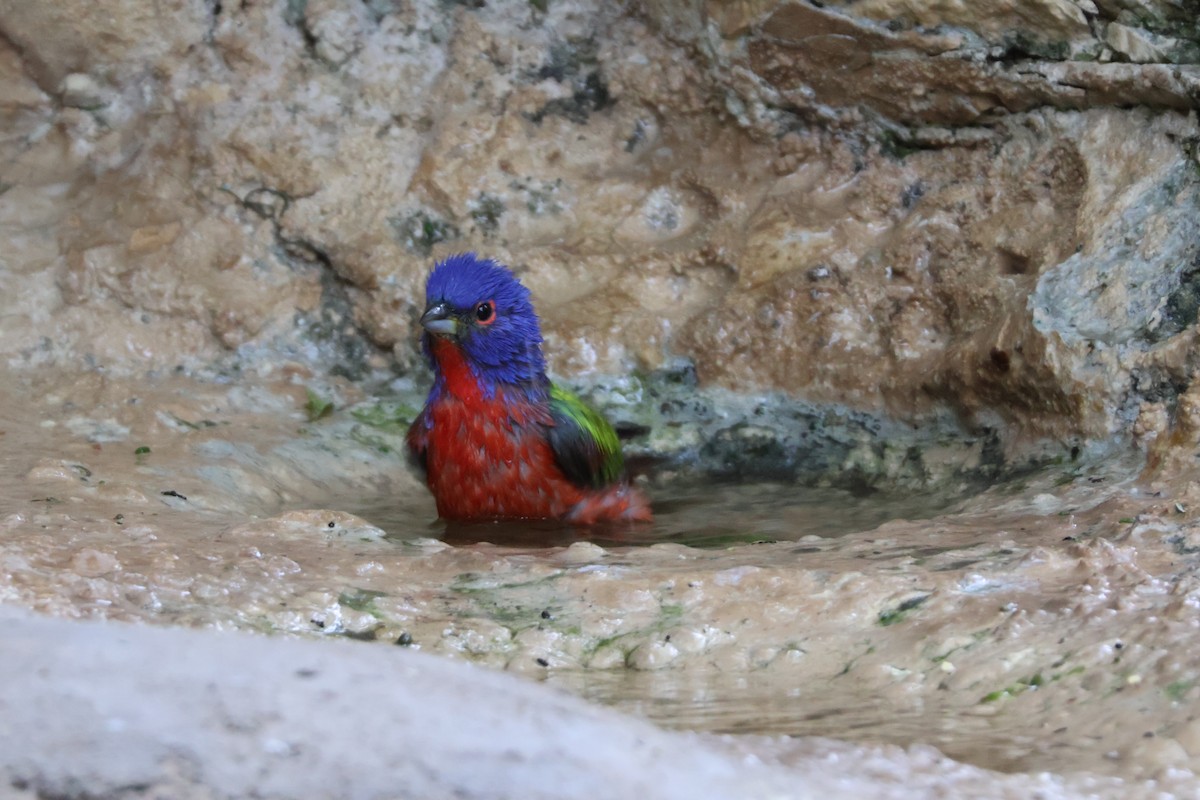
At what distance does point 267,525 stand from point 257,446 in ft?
4.53

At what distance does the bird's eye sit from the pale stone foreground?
130 inches

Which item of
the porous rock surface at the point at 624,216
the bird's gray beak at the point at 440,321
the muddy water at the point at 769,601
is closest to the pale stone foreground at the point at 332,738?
the muddy water at the point at 769,601

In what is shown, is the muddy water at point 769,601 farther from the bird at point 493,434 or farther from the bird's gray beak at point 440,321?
the bird's gray beak at point 440,321

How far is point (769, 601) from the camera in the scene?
3.04 meters

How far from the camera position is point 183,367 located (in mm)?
5617

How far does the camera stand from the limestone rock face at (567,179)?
16.9ft

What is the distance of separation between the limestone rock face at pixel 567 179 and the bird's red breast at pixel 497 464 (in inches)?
32.9

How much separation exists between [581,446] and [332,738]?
358cm

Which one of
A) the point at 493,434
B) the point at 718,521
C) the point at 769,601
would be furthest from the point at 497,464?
the point at 769,601

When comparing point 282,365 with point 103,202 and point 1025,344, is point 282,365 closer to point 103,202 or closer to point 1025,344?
point 103,202

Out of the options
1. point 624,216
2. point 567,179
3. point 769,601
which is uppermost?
point 567,179

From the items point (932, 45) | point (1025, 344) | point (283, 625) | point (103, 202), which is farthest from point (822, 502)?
point (103, 202)

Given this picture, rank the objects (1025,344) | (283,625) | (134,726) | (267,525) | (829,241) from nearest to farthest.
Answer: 1. (134,726)
2. (283,625)
3. (267,525)
4. (1025,344)
5. (829,241)

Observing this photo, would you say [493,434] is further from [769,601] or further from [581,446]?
[769,601]
